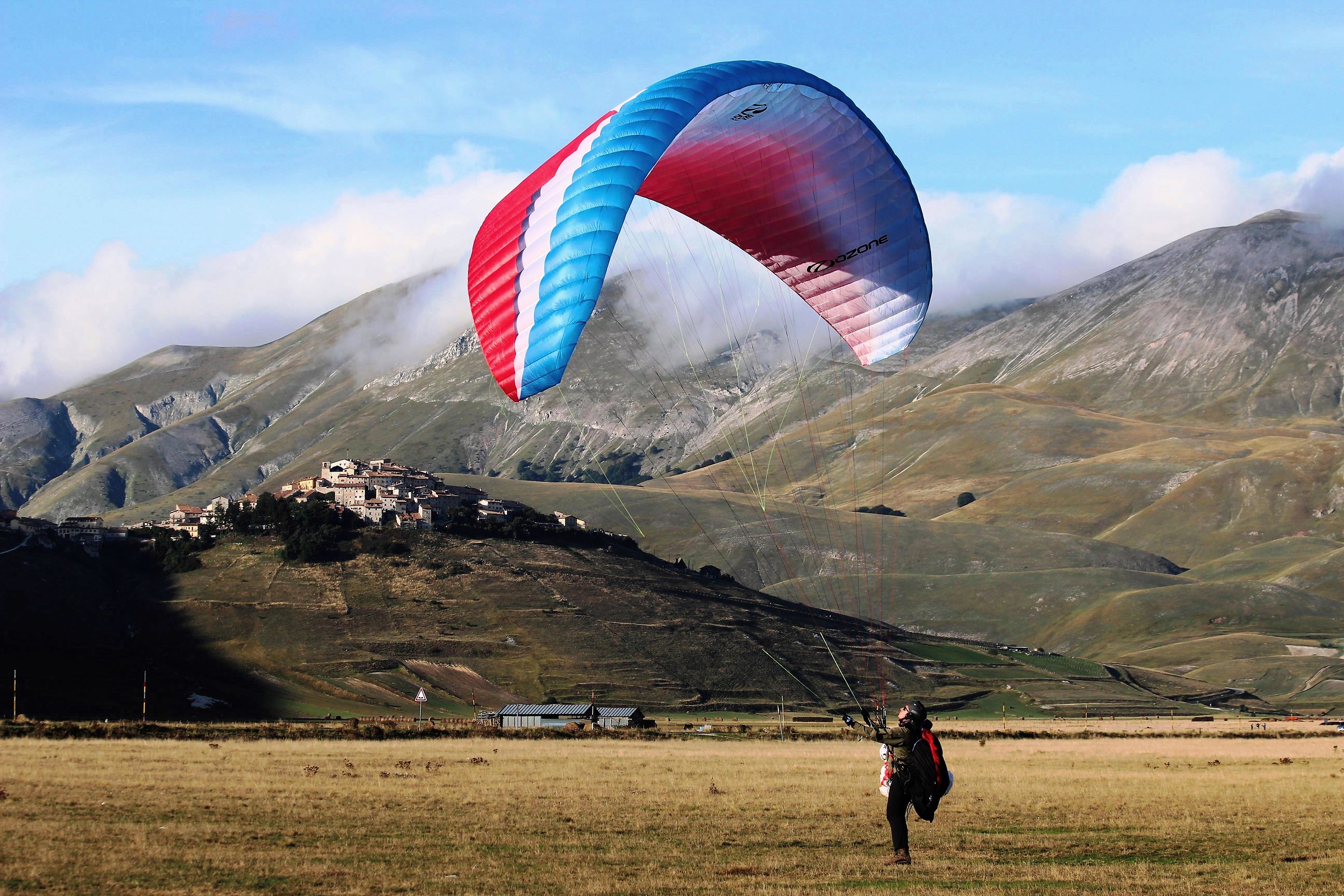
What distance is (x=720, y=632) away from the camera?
112 m

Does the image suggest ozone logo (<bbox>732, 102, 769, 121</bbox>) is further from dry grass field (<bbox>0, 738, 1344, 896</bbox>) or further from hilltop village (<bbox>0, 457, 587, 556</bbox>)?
hilltop village (<bbox>0, 457, 587, 556</bbox>)

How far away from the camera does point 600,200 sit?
20.1 meters

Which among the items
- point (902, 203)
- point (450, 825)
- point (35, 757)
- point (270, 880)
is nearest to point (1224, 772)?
point (902, 203)

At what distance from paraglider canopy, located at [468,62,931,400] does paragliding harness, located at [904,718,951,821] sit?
274 inches

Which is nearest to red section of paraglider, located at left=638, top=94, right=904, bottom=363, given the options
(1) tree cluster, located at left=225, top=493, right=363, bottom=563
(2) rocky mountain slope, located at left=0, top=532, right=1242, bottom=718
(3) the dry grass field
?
(3) the dry grass field

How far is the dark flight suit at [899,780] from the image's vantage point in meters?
14.6

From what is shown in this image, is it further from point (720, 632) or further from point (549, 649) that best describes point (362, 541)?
point (720, 632)

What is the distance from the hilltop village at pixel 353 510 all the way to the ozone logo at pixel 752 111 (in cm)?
10183

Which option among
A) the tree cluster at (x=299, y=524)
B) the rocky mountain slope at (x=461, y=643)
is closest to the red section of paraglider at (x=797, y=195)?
the rocky mountain slope at (x=461, y=643)

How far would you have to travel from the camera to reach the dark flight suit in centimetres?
1463

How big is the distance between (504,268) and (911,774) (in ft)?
35.4

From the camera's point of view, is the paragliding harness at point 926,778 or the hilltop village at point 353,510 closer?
the paragliding harness at point 926,778

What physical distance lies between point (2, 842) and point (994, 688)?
104 m

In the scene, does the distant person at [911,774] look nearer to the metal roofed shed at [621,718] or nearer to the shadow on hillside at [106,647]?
the metal roofed shed at [621,718]
